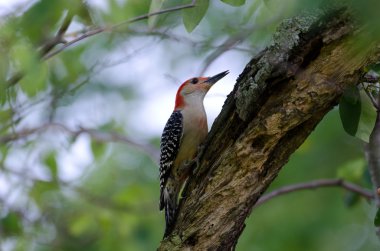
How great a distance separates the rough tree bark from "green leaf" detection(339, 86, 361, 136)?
0.07 metres

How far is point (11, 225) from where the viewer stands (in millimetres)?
6090

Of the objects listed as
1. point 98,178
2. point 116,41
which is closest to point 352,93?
point 116,41

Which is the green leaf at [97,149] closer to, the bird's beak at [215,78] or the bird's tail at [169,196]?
the bird's tail at [169,196]

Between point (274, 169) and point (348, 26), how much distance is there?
0.87 meters

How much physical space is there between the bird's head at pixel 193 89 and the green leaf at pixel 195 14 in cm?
299

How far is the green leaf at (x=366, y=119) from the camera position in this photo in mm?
3543

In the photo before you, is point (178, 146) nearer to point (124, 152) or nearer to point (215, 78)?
point (215, 78)

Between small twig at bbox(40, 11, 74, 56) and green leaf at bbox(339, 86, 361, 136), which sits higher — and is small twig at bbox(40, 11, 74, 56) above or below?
above

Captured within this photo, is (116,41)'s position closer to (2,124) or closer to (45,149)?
(2,124)

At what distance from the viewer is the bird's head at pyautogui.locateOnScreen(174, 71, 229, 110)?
6398mm

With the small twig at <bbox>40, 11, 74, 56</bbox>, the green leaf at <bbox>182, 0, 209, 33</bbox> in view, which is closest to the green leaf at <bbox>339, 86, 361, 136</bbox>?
the green leaf at <bbox>182, 0, 209, 33</bbox>

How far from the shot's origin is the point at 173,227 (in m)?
3.78

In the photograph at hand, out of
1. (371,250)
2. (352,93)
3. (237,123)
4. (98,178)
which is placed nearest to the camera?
(352,93)

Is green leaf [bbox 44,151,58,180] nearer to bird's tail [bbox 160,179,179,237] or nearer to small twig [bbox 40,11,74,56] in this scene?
bird's tail [bbox 160,179,179,237]
